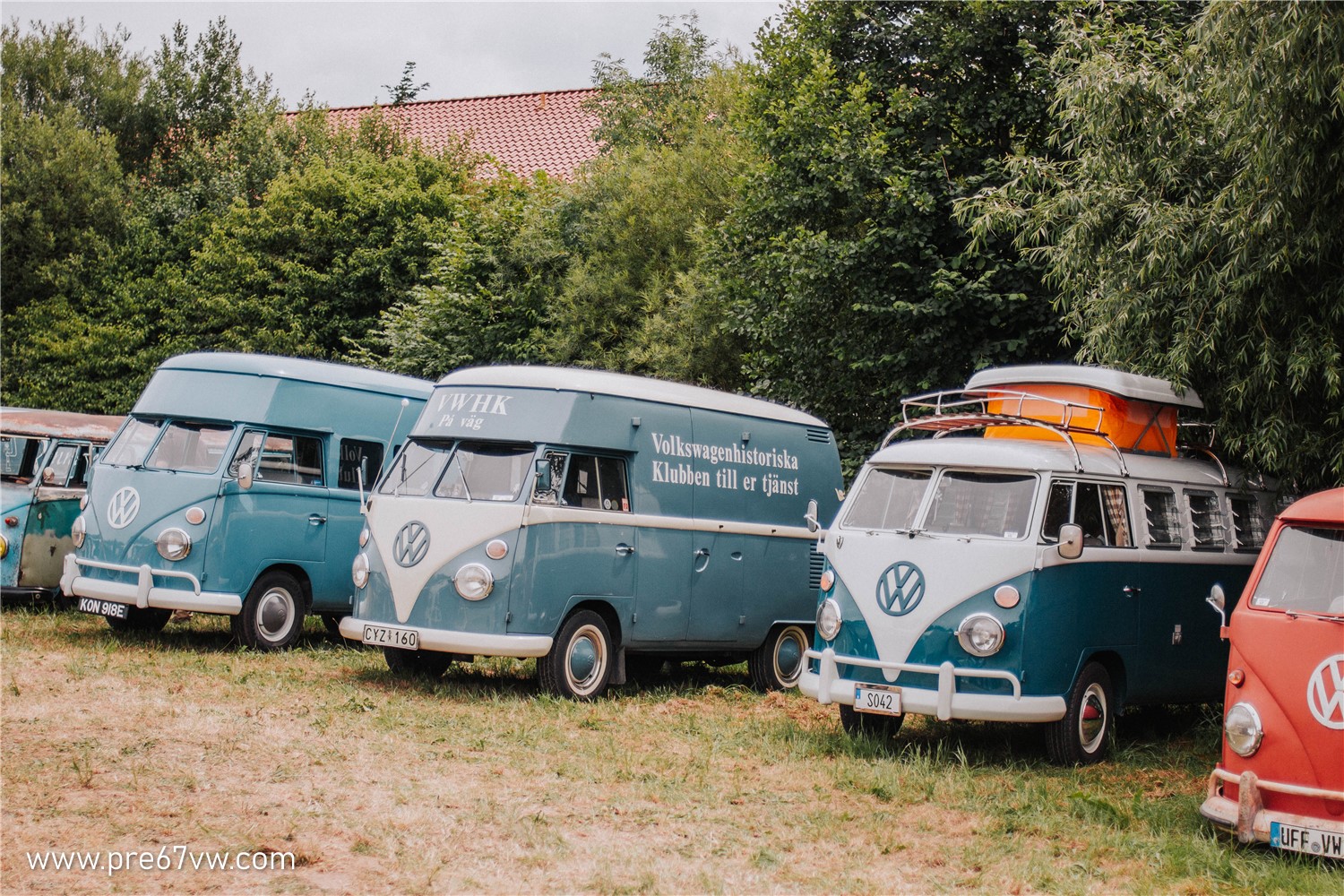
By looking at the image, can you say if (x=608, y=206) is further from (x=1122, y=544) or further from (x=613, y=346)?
(x=1122, y=544)

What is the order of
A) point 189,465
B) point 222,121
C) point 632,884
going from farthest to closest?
1. point 222,121
2. point 189,465
3. point 632,884

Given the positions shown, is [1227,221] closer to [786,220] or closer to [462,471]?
[462,471]

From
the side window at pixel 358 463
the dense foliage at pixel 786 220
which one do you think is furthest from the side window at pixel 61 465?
the dense foliage at pixel 786 220

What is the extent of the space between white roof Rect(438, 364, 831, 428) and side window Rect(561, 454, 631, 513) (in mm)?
635

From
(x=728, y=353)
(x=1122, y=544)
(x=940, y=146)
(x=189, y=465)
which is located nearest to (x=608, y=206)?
(x=728, y=353)

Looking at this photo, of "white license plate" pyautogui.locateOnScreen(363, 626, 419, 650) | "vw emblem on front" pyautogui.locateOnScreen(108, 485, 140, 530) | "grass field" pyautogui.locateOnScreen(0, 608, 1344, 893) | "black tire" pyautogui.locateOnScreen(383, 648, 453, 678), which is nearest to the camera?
"grass field" pyautogui.locateOnScreen(0, 608, 1344, 893)

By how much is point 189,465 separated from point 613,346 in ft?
30.0

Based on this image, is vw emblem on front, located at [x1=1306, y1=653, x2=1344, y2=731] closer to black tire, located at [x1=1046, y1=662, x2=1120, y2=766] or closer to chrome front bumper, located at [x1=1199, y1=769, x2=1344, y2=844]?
chrome front bumper, located at [x1=1199, y1=769, x2=1344, y2=844]

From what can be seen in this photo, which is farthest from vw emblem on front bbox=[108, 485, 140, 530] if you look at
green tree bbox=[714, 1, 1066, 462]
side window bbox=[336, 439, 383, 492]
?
green tree bbox=[714, 1, 1066, 462]

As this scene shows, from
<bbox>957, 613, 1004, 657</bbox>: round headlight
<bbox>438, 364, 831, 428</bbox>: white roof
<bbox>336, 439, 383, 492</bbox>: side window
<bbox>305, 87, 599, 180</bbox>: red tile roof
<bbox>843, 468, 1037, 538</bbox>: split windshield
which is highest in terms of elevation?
<bbox>305, 87, 599, 180</bbox>: red tile roof

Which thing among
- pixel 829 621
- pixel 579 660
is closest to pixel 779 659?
pixel 579 660

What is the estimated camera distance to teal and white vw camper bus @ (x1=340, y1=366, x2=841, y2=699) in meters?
11.1

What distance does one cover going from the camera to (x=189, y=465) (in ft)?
43.5

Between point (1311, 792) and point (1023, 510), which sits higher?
point (1023, 510)
